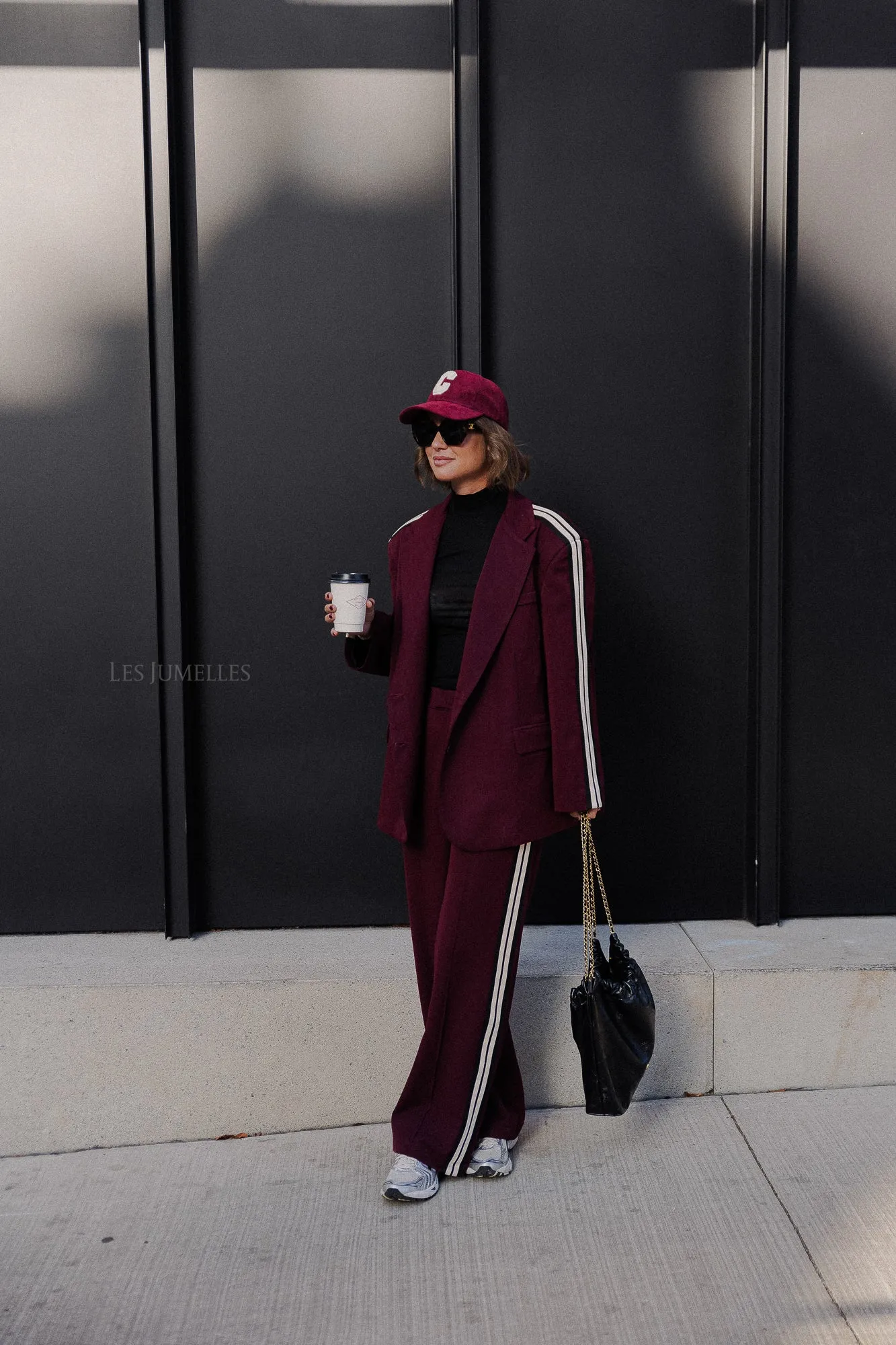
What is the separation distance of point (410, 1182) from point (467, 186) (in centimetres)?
286

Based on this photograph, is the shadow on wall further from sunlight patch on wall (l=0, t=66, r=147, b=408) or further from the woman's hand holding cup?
the woman's hand holding cup

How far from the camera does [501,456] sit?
282cm

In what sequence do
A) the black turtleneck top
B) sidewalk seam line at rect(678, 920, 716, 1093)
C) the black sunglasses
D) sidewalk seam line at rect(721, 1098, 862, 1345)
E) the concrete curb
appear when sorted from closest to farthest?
1. sidewalk seam line at rect(721, 1098, 862, 1345)
2. the black sunglasses
3. the black turtleneck top
4. the concrete curb
5. sidewalk seam line at rect(678, 920, 716, 1093)

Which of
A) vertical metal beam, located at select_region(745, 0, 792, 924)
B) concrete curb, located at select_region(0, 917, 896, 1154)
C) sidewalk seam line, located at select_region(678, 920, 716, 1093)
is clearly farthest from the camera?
vertical metal beam, located at select_region(745, 0, 792, 924)

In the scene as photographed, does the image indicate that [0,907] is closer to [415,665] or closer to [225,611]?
[225,611]

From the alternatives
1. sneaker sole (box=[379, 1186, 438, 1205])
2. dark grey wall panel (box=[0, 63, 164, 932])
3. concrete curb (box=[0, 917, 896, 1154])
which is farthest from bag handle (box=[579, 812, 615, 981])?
dark grey wall panel (box=[0, 63, 164, 932])

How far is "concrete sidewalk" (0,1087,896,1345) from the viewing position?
2430 mm

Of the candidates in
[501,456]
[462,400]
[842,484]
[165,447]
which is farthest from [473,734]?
[842,484]

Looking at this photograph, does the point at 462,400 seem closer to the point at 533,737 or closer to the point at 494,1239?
the point at 533,737

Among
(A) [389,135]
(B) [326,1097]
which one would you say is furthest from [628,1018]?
(A) [389,135]

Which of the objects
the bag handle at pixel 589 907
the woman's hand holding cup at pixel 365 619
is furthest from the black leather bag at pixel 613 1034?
the woman's hand holding cup at pixel 365 619

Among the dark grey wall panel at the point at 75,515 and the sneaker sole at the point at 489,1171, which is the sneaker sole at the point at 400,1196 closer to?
the sneaker sole at the point at 489,1171

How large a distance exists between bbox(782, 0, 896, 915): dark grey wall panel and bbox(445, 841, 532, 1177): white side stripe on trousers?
1.38 meters

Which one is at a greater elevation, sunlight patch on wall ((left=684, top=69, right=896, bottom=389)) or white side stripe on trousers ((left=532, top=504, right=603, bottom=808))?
sunlight patch on wall ((left=684, top=69, right=896, bottom=389))
